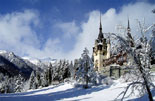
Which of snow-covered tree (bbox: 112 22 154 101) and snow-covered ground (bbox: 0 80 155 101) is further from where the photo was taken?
snow-covered ground (bbox: 0 80 155 101)

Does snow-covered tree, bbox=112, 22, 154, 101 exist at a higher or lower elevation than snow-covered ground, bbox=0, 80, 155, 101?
higher

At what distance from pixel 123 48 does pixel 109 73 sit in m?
28.5

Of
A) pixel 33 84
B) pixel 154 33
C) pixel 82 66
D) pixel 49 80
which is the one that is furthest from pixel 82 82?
pixel 33 84

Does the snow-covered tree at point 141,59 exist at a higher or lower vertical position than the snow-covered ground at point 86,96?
higher

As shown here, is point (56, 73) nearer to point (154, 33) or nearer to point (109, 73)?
point (109, 73)

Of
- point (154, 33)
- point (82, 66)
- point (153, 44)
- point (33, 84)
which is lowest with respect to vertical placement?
point (33, 84)

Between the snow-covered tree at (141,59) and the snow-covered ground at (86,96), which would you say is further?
the snow-covered ground at (86,96)

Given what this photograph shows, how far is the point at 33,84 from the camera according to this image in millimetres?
70812

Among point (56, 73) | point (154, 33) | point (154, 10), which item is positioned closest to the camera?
point (154, 10)

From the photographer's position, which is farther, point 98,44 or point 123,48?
point 98,44

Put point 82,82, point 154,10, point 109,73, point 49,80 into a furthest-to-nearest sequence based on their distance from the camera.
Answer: point 49,80, point 109,73, point 82,82, point 154,10

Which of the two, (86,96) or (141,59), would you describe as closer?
(141,59)

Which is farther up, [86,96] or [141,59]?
[141,59]

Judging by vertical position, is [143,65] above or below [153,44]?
below
